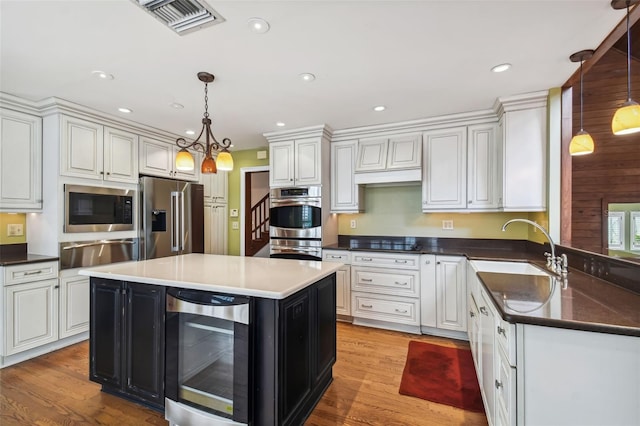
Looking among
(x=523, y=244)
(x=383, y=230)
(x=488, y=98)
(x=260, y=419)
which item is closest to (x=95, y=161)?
(x=260, y=419)

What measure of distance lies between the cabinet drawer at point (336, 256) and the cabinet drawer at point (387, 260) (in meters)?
0.08

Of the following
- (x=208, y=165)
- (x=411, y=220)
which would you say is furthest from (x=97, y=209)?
(x=411, y=220)

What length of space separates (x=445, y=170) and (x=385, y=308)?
1.74m

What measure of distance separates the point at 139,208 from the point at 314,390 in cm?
297

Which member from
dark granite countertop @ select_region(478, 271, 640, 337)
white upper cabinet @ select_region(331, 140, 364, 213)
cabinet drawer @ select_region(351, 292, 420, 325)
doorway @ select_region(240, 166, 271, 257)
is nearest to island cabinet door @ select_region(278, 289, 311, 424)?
dark granite countertop @ select_region(478, 271, 640, 337)

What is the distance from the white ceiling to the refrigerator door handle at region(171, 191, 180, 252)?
1.20m

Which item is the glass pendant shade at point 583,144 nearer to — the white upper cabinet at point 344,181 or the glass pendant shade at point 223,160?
the white upper cabinet at point 344,181

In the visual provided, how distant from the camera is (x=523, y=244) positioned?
328cm

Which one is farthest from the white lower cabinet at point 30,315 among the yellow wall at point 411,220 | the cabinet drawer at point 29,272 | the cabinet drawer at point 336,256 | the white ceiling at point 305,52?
the yellow wall at point 411,220

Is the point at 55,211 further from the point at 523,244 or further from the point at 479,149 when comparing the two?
the point at 523,244

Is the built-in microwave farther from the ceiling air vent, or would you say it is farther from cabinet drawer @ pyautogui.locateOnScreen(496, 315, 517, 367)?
cabinet drawer @ pyautogui.locateOnScreen(496, 315, 517, 367)

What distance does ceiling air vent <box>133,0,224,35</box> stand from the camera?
155 centimetres

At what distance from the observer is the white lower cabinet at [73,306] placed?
9.53 ft

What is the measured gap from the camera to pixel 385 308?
133 inches
